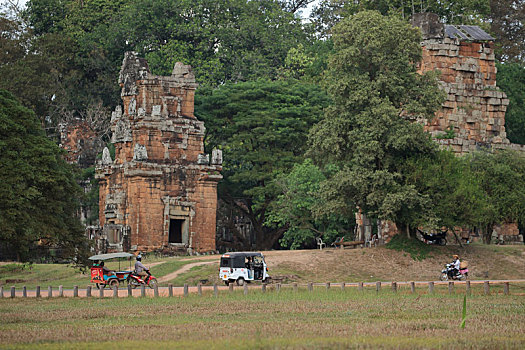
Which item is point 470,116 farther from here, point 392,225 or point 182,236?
point 182,236

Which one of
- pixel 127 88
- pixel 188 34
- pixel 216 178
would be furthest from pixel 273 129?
pixel 188 34

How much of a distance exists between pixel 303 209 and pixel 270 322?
29.7m

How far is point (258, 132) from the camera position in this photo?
55.6 metres

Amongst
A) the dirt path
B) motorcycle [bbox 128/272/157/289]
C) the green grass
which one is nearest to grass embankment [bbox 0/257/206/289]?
the dirt path

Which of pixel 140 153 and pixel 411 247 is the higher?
pixel 140 153

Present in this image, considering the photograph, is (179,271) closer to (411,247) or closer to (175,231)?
(411,247)

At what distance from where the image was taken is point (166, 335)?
1778cm

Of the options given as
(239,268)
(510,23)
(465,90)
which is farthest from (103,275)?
(510,23)

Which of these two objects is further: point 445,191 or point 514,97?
point 514,97

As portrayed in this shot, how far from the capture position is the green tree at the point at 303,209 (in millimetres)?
49475

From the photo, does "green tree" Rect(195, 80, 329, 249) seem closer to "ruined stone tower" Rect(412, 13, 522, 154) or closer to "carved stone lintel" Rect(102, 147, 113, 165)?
"carved stone lintel" Rect(102, 147, 113, 165)

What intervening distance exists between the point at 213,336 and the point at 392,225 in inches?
1252

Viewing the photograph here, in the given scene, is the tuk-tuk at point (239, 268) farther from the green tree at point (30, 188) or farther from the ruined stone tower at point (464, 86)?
the ruined stone tower at point (464, 86)

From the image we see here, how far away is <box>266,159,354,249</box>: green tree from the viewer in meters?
49.5
